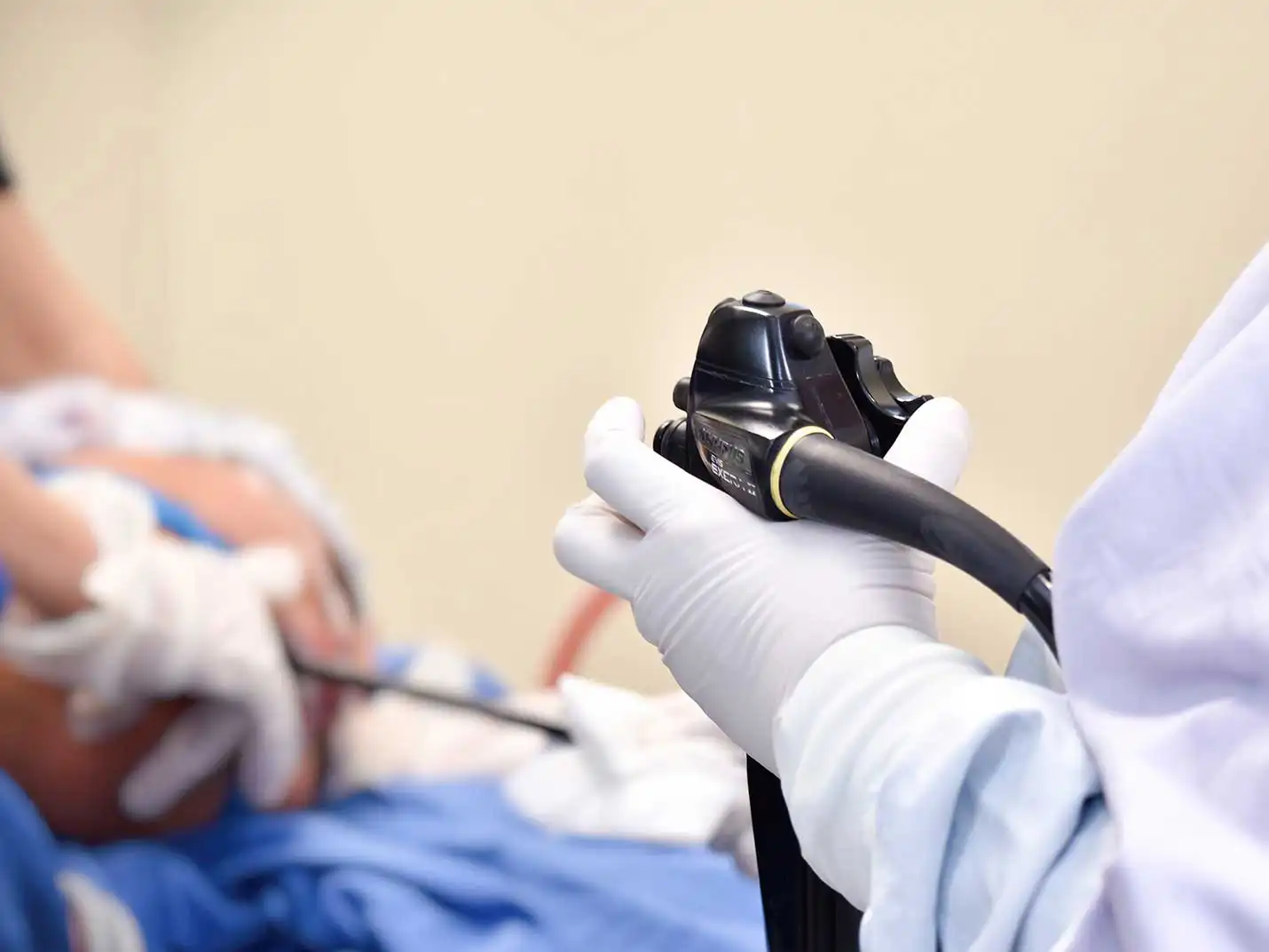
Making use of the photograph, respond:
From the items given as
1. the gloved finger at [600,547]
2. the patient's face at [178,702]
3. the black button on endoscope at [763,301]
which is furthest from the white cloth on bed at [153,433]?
the black button on endoscope at [763,301]

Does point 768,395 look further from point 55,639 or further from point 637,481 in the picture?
point 55,639

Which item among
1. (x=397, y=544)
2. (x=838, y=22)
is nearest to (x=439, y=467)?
(x=397, y=544)

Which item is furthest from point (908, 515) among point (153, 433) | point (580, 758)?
point (153, 433)

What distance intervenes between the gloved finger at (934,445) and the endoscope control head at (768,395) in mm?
11

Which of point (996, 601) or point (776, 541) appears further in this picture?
point (996, 601)

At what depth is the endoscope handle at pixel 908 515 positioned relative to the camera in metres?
0.33

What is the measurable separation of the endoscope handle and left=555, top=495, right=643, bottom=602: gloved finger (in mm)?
96

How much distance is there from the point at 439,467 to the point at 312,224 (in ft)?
1.08

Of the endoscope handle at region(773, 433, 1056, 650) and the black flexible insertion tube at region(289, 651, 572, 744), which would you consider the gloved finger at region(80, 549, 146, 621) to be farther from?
the endoscope handle at region(773, 433, 1056, 650)

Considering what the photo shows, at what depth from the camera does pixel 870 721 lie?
1.09 ft

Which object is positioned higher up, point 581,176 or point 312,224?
point 581,176

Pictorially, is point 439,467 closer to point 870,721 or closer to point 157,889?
point 157,889

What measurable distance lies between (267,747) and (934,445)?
2.45ft

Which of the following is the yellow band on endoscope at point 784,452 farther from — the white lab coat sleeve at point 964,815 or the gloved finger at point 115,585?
the gloved finger at point 115,585
